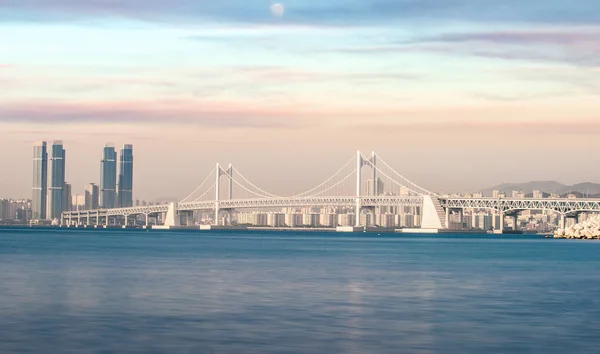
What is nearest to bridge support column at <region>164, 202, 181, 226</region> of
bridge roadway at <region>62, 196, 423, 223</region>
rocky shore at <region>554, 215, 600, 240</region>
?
bridge roadway at <region>62, 196, 423, 223</region>

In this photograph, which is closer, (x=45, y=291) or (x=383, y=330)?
(x=383, y=330)

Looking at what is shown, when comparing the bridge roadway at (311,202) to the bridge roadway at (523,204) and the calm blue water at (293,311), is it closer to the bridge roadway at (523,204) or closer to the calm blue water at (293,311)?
the bridge roadway at (523,204)

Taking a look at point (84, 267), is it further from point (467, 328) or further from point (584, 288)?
A: point (467, 328)

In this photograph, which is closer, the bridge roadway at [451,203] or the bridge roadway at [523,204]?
the bridge roadway at [451,203]

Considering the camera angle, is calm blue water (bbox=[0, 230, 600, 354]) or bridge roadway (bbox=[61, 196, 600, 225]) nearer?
calm blue water (bbox=[0, 230, 600, 354])

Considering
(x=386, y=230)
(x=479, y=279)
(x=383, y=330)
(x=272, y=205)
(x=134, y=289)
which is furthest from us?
(x=386, y=230)

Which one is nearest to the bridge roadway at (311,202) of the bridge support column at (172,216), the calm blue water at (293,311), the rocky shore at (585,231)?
the bridge support column at (172,216)

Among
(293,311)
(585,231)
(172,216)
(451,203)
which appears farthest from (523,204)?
(293,311)

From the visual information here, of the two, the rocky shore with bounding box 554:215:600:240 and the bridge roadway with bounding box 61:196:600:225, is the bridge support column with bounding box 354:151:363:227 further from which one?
the rocky shore with bounding box 554:215:600:240

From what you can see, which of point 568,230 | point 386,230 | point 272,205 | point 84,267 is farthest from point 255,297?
point 386,230

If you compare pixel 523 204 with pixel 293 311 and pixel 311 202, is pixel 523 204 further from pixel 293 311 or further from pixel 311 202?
pixel 293 311

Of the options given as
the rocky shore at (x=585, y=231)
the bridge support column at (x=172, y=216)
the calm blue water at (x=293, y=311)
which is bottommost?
the calm blue water at (x=293, y=311)
